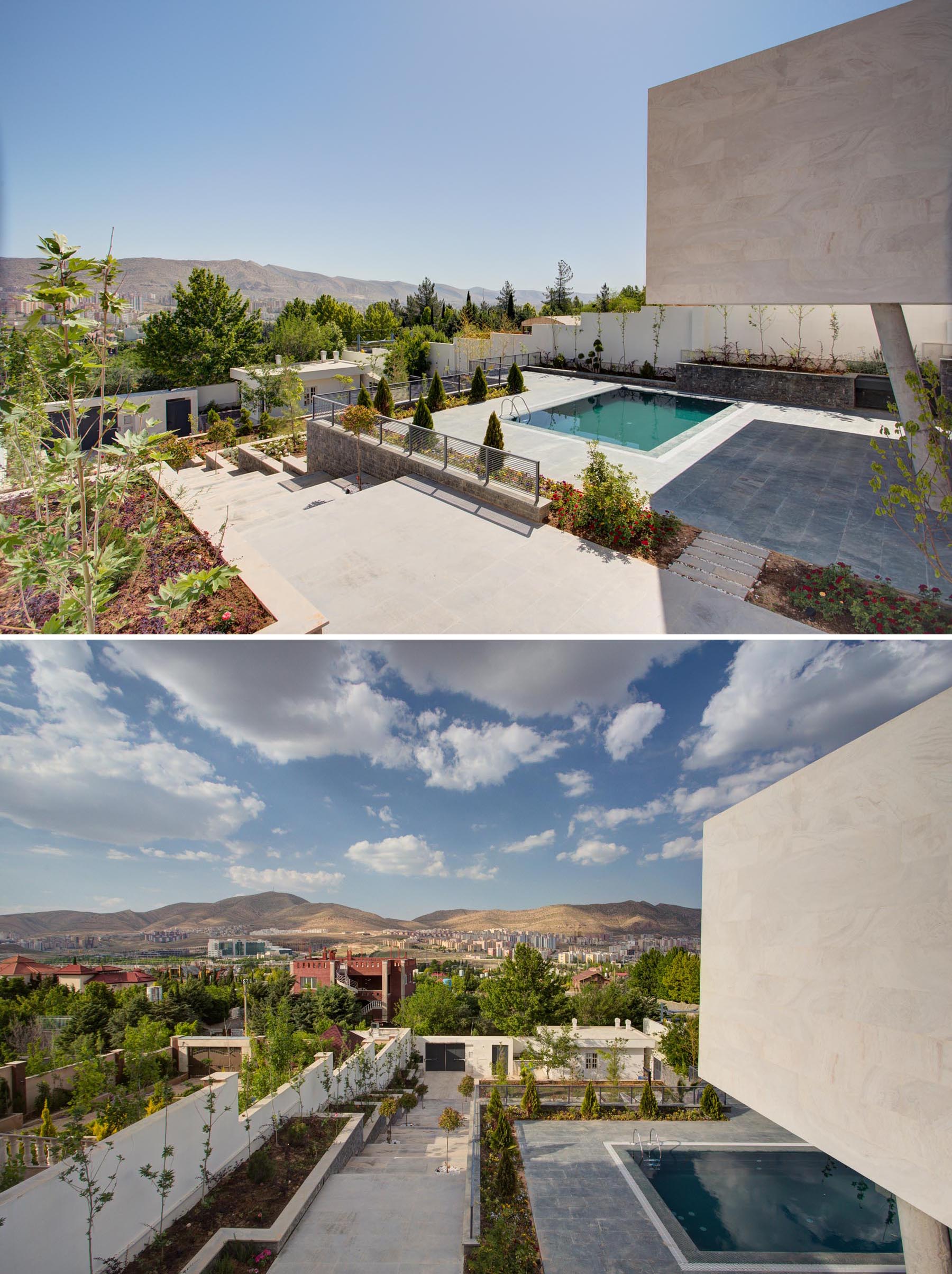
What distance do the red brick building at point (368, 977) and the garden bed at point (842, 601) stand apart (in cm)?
2361

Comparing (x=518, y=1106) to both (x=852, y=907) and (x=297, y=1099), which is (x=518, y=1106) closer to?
(x=297, y=1099)

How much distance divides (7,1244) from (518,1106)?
945cm

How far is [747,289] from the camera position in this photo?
21.5 feet

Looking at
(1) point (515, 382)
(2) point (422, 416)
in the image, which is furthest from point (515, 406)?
(2) point (422, 416)

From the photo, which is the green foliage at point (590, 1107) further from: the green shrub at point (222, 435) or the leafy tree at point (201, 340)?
the leafy tree at point (201, 340)

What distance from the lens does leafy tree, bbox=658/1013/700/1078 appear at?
1325cm

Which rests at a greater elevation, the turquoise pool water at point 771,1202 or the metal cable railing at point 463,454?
the metal cable railing at point 463,454

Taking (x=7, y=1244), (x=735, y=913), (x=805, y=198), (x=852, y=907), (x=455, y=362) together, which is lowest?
(x=7, y=1244)

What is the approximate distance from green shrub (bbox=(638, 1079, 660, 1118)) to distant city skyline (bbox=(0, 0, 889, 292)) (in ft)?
44.9

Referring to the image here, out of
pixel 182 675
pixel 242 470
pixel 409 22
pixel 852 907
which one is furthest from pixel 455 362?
pixel 852 907

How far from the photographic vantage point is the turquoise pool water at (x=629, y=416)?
39.6 ft

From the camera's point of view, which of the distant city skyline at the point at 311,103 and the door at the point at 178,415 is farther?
the door at the point at 178,415

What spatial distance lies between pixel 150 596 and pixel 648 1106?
12232 mm

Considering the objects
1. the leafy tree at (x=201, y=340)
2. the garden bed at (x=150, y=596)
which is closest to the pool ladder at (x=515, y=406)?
the garden bed at (x=150, y=596)
